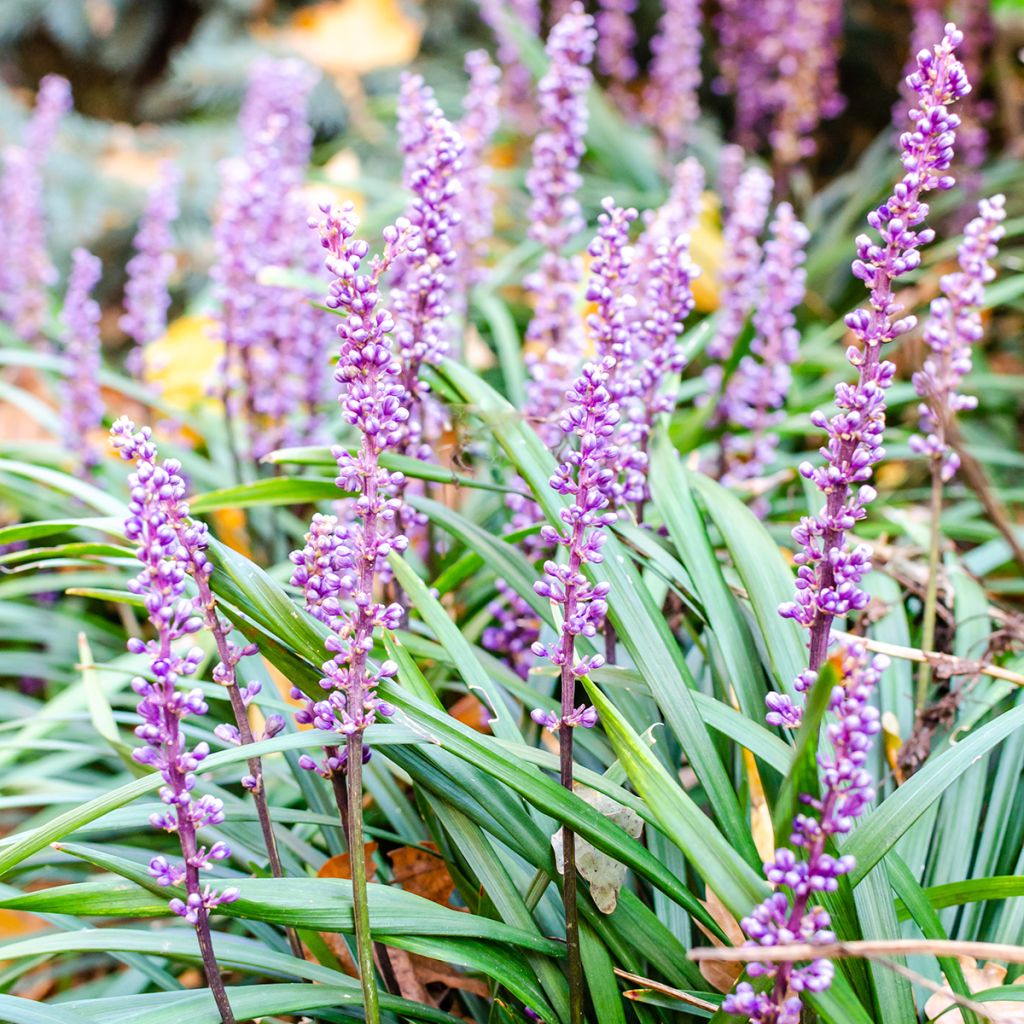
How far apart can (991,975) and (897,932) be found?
0.31 m

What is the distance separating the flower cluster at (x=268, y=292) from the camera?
7.33 feet

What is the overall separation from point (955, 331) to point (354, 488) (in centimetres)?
120

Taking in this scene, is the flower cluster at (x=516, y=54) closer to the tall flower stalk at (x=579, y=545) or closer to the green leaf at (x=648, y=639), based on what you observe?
the green leaf at (x=648, y=639)

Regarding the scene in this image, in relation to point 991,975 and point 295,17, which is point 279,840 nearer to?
point 991,975

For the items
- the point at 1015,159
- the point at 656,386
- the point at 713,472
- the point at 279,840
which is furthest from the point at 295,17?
the point at 279,840

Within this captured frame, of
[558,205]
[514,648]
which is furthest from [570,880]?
[558,205]

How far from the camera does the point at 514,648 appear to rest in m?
1.91

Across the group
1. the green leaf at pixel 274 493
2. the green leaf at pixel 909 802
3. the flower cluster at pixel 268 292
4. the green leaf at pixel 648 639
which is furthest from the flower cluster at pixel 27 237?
the green leaf at pixel 909 802

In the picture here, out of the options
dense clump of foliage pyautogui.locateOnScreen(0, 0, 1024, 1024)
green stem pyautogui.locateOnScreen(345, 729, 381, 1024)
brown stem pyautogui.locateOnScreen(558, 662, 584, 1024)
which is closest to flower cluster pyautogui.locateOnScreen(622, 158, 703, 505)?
dense clump of foliage pyautogui.locateOnScreen(0, 0, 1024, 1024)

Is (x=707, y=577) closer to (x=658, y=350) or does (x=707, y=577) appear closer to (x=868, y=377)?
(x=658, y=350)

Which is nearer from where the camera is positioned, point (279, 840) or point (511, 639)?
point (279, 840)

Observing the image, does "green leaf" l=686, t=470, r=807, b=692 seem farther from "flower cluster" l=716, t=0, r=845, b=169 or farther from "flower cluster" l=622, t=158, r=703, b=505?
"flower cluster" l=716, t=0, r=845, b=169

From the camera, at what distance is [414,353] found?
163cm

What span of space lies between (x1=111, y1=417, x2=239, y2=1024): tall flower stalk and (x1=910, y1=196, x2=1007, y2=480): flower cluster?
124cm
